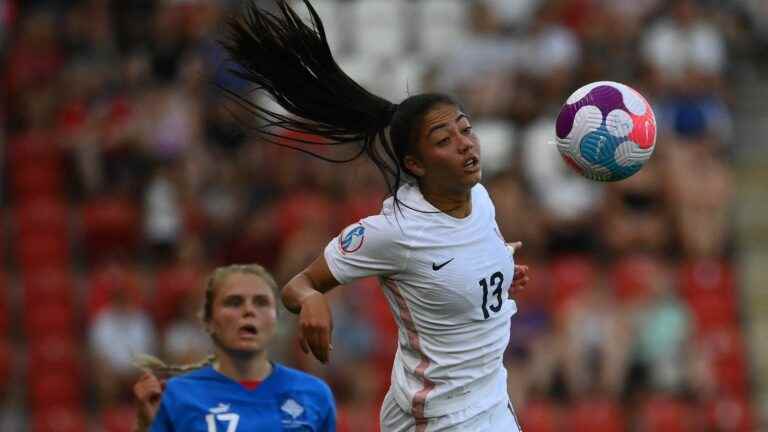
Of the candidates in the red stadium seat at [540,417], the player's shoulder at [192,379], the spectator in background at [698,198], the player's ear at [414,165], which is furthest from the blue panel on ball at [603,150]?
the spectator in background at [698,198]

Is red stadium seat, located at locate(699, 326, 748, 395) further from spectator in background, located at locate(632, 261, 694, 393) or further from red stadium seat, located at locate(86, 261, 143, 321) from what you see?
red stadium seat, located at locate(86, 261, 143, 321)

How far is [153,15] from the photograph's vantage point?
42.0 ft

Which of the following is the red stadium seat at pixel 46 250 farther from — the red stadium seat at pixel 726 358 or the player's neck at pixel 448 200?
the player's neck at pixel 448 200

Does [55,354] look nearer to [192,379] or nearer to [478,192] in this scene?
[192,379]

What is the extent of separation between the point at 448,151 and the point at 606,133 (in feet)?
2.06

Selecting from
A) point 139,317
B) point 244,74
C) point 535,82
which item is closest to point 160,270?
point 139,317

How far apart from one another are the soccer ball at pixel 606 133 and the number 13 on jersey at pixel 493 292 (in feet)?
1.80

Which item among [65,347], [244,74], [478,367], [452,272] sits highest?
[244,74]

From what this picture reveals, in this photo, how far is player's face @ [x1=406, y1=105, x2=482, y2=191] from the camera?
5.07 meters

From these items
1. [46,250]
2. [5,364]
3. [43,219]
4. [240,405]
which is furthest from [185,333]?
[240,405]

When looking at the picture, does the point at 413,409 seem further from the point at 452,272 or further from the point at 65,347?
the point at 65,347

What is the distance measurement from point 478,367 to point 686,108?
7.37m

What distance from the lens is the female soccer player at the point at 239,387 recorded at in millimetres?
5617

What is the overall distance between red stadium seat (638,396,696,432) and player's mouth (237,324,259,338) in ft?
18.5
